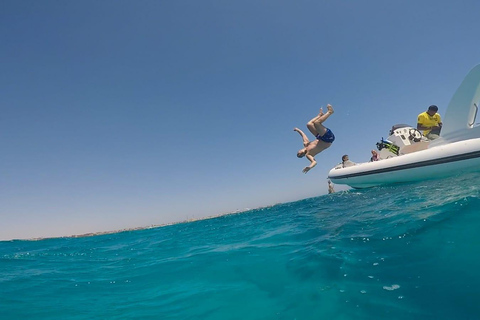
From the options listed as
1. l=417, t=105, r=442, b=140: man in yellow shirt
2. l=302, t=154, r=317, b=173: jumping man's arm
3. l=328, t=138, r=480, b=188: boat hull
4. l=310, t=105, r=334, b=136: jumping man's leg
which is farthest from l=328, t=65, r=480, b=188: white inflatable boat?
l=302, t=154, r=317, b=173: jumping man's arm

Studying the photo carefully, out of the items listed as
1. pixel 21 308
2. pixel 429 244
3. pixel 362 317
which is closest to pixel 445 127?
pixel 429 244

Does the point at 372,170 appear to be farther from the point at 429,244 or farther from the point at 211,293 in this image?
the point at 211,293

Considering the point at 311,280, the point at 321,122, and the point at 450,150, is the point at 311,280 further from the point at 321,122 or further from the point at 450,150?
the point at 450,150

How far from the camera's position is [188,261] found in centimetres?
496

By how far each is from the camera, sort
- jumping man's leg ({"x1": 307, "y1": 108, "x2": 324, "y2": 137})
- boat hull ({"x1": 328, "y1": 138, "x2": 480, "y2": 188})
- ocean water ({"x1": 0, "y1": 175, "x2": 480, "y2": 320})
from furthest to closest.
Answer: boat hull ({"x1": 328, "y1": 138, "x2": 480, "y2": 188})
jumping man's leg ({"x1": 307, "y1": 108, "x2": 324, "y2": 137})
ocean water ({"x1": 0, "y1": 175, "x2": 480, "y2": 320})

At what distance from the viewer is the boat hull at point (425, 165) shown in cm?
712

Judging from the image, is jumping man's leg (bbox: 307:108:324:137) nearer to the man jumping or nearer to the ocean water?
the man jumping

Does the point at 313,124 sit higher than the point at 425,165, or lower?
higher


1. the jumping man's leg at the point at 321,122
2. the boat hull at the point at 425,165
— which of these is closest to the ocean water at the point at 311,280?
the jumping man's leg at the point at 321,122

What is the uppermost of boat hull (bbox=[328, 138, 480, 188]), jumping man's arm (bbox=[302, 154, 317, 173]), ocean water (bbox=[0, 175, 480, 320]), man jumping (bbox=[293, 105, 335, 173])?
man jumping (bbox=[293, 105, 335, 173])

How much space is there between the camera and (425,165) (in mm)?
8195

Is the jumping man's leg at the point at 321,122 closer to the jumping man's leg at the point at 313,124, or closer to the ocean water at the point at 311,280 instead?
the jumping man's leg at the point at 313,124

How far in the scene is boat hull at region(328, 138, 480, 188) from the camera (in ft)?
23.4

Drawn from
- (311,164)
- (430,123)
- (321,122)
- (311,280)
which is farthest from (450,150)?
(311,280)
